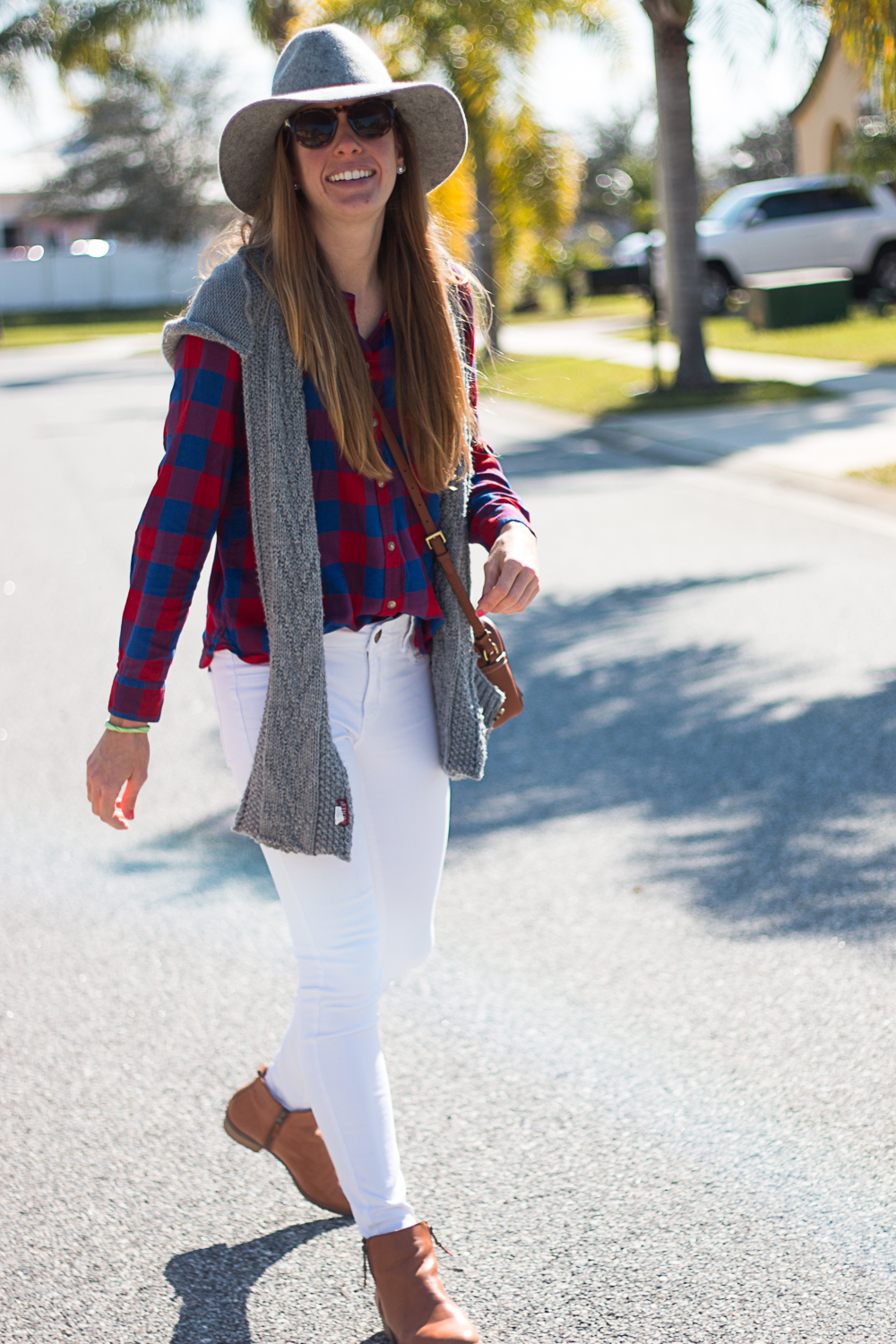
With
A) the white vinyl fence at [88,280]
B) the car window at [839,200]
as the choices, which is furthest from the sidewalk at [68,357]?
the white vinyl fence at [88,280]

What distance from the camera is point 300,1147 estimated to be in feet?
8.80

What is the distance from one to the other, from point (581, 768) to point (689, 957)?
1.50m

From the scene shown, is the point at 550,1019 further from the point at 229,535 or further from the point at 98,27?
the point at 98,27

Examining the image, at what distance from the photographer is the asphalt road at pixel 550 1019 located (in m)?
2.48

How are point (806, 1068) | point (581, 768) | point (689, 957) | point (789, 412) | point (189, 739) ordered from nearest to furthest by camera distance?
point (806, 1068) → point (689, 957) → point (581, 768) → point (189, 739) → point (789, 412)

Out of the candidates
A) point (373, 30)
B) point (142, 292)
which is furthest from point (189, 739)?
point (142, 292)

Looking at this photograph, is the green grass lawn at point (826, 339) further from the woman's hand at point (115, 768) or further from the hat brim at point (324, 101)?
the woman's hand at point (115, 768)

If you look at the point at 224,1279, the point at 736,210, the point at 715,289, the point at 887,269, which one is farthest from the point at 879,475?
the point at 715,289

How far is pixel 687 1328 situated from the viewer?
231 centimetres

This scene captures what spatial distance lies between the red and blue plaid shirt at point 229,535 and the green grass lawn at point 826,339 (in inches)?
613

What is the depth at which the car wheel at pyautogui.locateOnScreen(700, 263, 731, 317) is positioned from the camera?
84.2ft

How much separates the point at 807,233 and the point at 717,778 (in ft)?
71.0

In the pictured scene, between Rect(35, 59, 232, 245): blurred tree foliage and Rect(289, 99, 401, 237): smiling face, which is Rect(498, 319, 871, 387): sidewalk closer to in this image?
Rect(289, 99, 401, 237): smiling face

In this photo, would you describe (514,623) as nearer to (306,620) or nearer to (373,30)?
(306,620)
